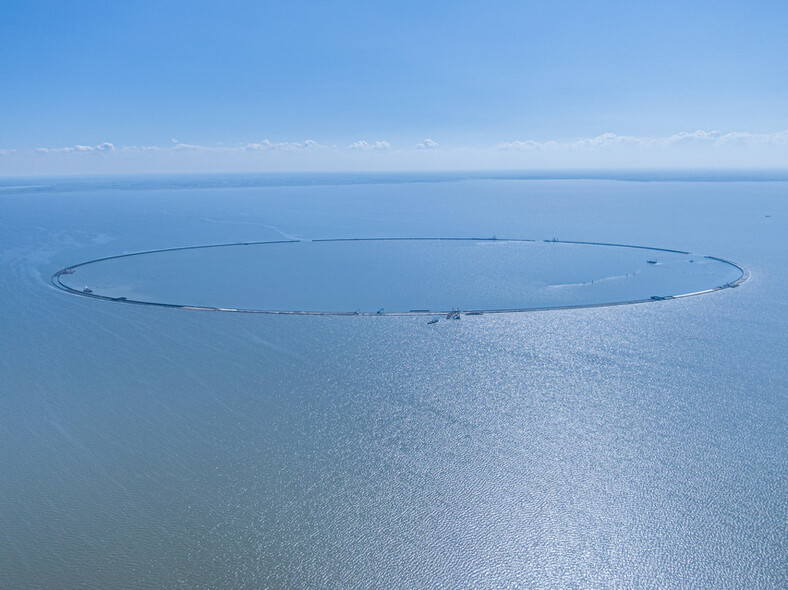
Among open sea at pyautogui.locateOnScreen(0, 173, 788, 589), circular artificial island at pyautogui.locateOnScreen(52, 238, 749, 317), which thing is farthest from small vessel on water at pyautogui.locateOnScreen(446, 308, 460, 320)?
open sea at pyautogui.locateOnScreen(0, 173, 788, 589)

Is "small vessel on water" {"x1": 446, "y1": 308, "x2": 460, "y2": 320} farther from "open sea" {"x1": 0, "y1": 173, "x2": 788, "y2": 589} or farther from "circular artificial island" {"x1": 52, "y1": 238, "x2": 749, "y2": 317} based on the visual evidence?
"open sea" {"x1": 0, "y1": 173, "x2": 788, "y2": 589}

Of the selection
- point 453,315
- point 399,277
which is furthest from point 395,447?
point 399,277

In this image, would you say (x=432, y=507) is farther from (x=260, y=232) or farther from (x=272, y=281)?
(x=260, y=232)

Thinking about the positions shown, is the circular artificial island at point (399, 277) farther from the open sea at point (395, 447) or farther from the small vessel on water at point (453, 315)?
the open sea at point (395, 447)

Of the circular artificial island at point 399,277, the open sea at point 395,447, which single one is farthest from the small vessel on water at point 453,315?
the open sea at point 395,447

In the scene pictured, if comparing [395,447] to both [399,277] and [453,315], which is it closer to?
[453,315]
